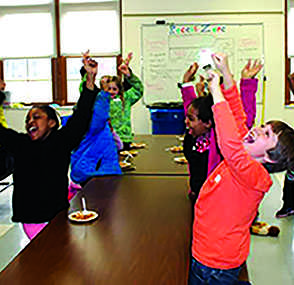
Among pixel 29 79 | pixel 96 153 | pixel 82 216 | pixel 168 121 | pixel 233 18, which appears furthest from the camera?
pixel 29 79

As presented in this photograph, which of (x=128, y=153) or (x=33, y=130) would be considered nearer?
(x=33, y=130)

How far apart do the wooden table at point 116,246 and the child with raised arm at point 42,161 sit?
0.14m

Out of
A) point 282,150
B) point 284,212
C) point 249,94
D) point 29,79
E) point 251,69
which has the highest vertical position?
point 29,79

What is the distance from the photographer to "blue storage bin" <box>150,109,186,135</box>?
6.34 meters

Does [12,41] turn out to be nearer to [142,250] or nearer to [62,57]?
[62,57]

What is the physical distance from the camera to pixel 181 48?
6.76 metres

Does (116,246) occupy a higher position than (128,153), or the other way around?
(128,153)

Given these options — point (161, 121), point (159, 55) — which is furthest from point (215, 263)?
point (159, 55)

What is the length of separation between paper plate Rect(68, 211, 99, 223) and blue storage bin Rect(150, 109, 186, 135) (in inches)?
175

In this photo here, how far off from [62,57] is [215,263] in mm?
6167

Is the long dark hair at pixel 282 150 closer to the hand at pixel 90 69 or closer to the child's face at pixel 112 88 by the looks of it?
the hand at pixel 90 69

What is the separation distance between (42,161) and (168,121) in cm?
428

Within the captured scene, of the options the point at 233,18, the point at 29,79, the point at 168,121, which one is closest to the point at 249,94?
the point at 168,121

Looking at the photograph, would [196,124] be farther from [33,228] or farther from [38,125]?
[33,228]
